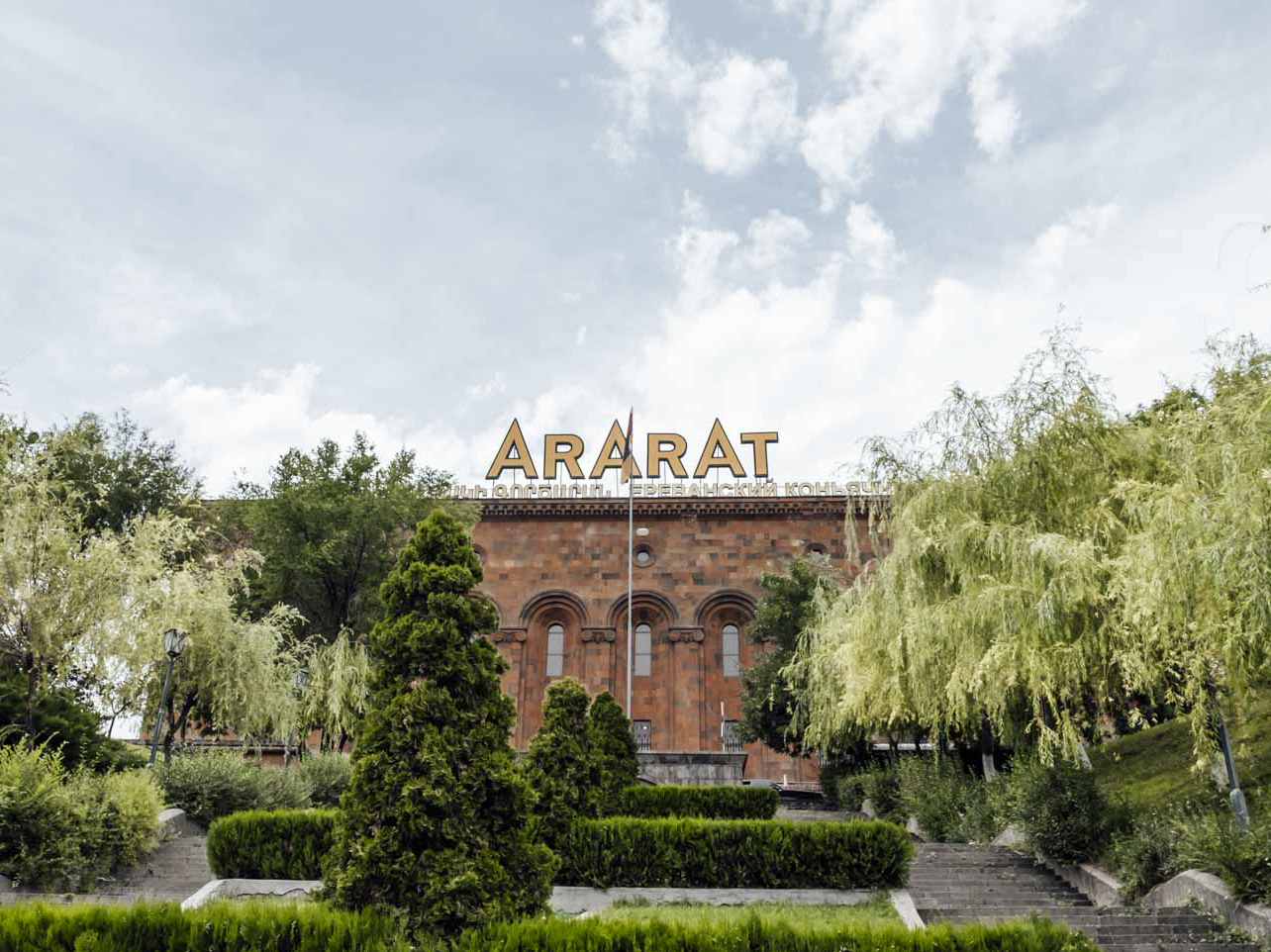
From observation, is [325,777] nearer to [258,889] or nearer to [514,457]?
[258,889]

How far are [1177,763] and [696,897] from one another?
32.8 feet

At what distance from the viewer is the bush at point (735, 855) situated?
41.4ft

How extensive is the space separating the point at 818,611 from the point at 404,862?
62.6 feet

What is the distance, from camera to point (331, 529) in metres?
27.4

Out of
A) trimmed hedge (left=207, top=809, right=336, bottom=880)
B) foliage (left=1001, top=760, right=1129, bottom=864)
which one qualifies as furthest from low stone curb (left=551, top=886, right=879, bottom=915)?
foliage (left=1001, top=760, right=1129, bottom=864)

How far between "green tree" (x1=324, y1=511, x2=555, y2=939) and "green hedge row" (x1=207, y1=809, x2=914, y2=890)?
3.96 metres

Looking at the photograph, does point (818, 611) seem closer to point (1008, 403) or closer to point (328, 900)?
point (1008, 403)

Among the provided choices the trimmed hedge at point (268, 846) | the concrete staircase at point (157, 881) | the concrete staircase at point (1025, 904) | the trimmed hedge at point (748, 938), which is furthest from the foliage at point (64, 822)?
the concrete staircase at point (1025, 904)

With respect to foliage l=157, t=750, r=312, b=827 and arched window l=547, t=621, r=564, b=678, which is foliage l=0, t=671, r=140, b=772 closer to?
foliage l=157, t=750, r=312, b=827

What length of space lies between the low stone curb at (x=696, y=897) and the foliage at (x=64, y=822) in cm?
613

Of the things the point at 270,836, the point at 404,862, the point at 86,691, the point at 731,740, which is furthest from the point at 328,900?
the point at 731,740

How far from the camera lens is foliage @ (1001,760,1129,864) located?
45.6 feet

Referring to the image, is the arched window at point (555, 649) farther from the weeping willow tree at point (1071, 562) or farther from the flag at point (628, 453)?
the weeping willow tree at point (1071, 562)

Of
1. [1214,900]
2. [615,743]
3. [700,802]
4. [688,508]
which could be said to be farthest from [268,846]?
[688,508]
